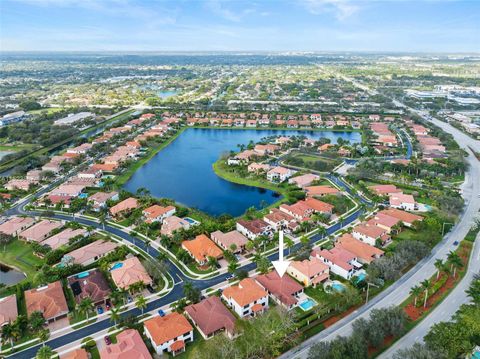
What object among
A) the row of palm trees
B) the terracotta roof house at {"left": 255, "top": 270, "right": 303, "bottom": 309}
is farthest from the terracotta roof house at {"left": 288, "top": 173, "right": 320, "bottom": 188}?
the terracotta roof house at {"left": 255, "top": 270, "right": 303, "bottom": 309}

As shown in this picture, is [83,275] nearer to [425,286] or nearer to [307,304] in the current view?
[307,304]

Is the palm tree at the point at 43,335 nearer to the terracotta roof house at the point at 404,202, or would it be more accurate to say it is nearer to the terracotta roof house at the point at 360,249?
the terracotta roof house at the point at 360,249

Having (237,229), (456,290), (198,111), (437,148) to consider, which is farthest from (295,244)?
(198,111)

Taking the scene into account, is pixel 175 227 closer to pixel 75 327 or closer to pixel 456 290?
pixel 75 327

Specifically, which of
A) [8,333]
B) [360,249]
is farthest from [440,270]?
[8,333]

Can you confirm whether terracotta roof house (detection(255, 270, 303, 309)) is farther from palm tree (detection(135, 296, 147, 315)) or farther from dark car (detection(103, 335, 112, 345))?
dark car (detection(103, 335, 112, 345))

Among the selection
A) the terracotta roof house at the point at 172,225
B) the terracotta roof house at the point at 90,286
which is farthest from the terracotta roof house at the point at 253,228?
the terracotta roof house at the point at 90,286
